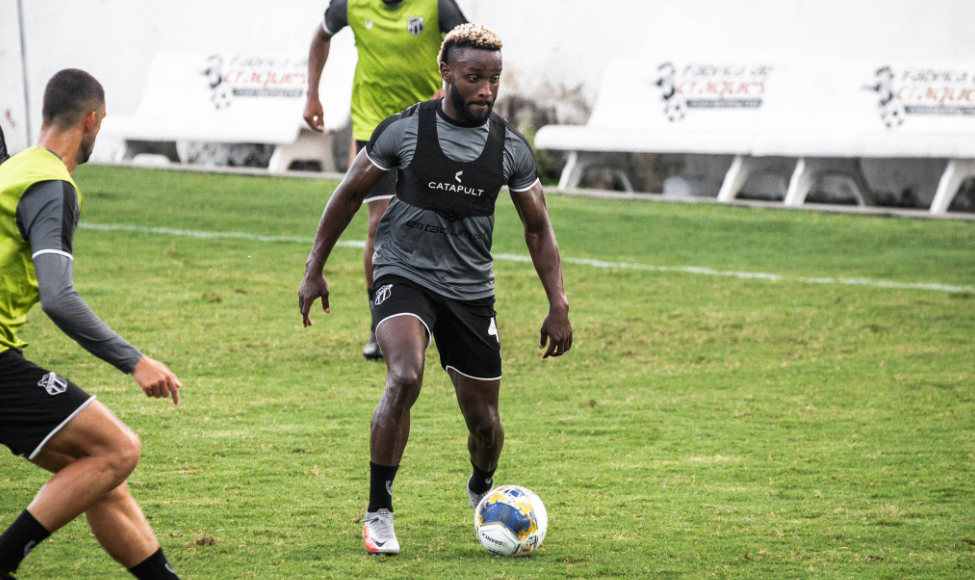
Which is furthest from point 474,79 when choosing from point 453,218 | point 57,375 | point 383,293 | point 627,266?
point 627,266

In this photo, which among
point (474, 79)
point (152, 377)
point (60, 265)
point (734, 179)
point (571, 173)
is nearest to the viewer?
point (60, 265)

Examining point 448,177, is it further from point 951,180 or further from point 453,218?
point 951,180

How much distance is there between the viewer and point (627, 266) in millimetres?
11492

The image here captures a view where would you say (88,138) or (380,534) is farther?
(380,534)

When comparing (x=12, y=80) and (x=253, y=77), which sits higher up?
(x=253, y=77)

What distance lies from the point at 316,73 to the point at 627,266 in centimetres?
442

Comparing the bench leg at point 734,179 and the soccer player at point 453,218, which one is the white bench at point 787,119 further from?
the soccer player at point 453,218

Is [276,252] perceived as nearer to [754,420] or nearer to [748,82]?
[754,420]

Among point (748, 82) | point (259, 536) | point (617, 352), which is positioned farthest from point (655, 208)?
point (259, 536)

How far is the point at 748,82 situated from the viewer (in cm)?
1658

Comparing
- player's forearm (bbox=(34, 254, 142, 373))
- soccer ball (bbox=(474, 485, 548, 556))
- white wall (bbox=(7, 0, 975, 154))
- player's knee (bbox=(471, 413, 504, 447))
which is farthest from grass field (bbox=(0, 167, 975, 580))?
white wall (bbox=(7, 0, 975, 154))

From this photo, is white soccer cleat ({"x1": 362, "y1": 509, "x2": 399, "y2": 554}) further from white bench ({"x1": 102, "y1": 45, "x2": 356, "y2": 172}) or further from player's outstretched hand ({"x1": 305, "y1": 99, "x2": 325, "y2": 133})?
white bench ({"x1": 102, "y1": 45, "x2": 356, "y2": 172})

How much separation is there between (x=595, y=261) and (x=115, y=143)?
11.3m

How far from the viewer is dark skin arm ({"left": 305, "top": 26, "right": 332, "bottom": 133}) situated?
7898 millimetres
